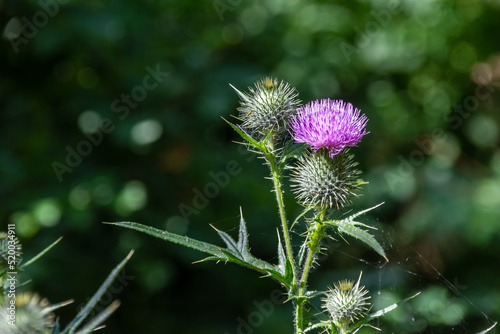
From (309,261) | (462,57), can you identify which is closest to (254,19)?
(462,57)

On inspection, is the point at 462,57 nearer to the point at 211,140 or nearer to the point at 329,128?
the point at 211,140

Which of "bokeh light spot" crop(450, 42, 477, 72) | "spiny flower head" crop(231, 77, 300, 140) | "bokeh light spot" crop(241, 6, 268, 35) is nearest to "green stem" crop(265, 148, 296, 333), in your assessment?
"spiny flower head" crop(231, 77, 300, 140)

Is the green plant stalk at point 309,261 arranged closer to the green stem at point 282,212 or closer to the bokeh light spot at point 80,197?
the green stem at point 282,212

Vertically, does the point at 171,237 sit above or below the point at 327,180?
below

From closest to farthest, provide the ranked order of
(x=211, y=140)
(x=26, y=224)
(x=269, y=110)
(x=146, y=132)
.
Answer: (x=269, y=110) < (x=26, y=224) < (x=146, y=132) < (x=211, y=140)

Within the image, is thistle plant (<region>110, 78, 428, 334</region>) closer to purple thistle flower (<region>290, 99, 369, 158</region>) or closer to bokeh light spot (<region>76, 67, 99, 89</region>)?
purple thistle flower (<region>290, 99, 369, 158</region>)

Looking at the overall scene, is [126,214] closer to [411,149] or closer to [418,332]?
[418,332]

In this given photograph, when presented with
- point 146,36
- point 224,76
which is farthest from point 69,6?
point 224,76
